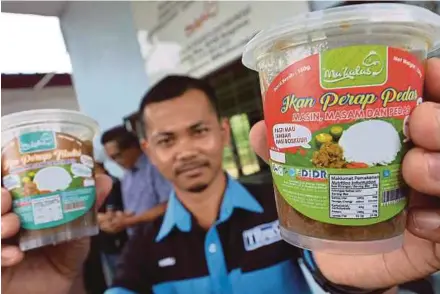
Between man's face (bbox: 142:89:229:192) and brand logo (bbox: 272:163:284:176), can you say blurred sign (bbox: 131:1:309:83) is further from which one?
brand logo (bbox: 272:163:284:176)

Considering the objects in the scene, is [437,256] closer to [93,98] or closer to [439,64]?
[439,64]

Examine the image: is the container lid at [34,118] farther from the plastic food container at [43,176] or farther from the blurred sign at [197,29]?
the blurred sign at [197,29]

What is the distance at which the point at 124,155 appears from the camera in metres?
1.42

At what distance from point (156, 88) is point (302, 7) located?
0.57 m

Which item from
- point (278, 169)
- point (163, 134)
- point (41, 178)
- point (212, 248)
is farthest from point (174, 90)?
point (278, 169)

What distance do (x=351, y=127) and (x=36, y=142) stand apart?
595 mm

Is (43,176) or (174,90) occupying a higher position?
(174,90)

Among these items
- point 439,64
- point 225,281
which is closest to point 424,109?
point 439,64

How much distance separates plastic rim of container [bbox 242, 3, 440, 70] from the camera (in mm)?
455

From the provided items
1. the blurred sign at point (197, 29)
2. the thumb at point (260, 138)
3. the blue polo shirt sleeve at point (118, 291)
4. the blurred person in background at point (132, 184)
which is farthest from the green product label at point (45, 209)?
the blurred sign at point (197, 29)

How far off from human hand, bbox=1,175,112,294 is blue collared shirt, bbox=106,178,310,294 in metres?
0.25

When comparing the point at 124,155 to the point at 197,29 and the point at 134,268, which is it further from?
the point at 197,29

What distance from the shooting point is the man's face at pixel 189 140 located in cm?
117

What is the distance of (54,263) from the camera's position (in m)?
0.96
